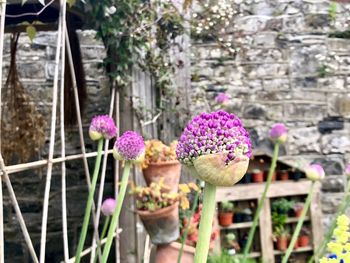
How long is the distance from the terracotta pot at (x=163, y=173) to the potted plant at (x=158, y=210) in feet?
0.15

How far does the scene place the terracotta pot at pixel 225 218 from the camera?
3.64m

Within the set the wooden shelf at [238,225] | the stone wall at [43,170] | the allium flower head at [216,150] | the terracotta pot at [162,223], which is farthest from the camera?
the wooden shelf at [238,225]

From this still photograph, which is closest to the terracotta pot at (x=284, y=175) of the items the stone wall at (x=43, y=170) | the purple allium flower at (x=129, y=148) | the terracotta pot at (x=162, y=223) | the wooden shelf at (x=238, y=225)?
the wooden shelf at (x=238, y=225)

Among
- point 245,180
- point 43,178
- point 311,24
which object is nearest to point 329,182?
point 245,180

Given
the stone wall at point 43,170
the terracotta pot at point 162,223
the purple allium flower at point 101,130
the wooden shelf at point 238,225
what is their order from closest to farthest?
the purple allium flower at point 101,130 < the terracotta pot at point 162,223 < the stone wall at point 43,170 < the wooden shelf at point 238,225

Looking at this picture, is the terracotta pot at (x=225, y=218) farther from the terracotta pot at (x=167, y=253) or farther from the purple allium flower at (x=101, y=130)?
the purple allium flower at (x=101, y=130)

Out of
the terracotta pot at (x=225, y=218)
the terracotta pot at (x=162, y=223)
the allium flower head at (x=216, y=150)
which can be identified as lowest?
the terracotta pot at (x=225, y=218)

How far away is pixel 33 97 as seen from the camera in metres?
3.70

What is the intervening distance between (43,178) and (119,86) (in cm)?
137

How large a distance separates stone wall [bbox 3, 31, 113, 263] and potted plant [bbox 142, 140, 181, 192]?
1127 mm

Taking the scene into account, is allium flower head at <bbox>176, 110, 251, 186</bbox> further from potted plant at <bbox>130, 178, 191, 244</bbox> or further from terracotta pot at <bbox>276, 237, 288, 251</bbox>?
terracotta pot at <bbox>276, 237, 288, 251</bbox>

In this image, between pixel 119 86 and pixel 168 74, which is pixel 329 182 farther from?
pixel 119 86

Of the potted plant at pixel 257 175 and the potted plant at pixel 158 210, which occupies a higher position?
the potted plant at pixel 158 210

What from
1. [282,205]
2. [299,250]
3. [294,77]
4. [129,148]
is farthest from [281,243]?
[129,148]
